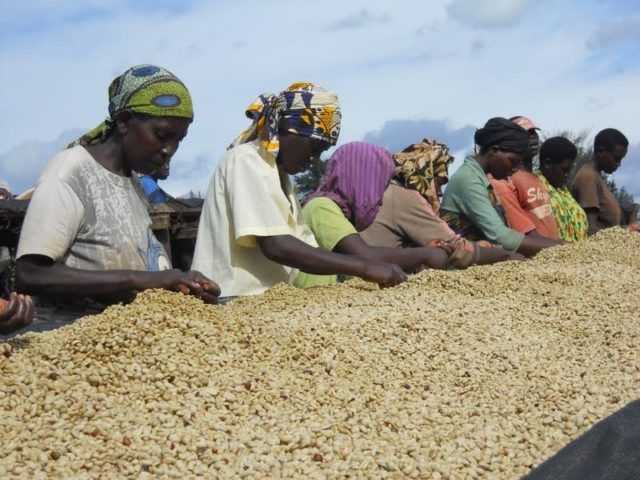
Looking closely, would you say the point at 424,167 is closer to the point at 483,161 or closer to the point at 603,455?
the point at 483,161

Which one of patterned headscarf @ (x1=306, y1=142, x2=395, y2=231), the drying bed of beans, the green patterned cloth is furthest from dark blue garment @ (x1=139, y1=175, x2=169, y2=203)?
the green patterned cloth

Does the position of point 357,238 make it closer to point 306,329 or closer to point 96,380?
point 306,329

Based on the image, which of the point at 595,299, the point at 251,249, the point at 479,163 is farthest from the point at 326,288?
the point at 479,163

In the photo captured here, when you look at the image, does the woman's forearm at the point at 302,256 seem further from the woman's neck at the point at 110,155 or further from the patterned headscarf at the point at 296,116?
the woman's neck at the point at 110,155

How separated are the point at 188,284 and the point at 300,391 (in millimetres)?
853

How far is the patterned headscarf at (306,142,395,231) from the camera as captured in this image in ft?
17.3

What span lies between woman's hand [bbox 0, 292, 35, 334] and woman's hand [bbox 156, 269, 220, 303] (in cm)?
67

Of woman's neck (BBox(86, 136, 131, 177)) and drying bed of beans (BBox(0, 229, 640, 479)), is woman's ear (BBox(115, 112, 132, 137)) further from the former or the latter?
drying bed of beans (BBox(0, 229, 640, 479))

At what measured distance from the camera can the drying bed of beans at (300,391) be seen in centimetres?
245

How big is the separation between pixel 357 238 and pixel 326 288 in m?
0.50

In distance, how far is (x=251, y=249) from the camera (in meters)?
4.34

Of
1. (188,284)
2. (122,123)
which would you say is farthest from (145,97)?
(188,284)

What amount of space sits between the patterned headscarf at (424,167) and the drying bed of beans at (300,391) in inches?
65.5

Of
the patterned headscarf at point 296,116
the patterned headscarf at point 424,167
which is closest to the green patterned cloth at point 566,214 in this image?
the patterned headscarf at point 424,167
